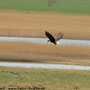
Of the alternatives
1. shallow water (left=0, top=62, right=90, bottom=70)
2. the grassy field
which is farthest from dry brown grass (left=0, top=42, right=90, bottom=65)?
the grassy field

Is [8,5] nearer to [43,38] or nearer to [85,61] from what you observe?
[43,38]

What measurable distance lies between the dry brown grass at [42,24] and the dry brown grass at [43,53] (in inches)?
281

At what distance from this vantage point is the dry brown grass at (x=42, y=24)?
48250 mm

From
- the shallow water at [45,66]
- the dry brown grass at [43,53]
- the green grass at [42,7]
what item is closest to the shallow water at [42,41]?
the dry brown grass at [43,53]

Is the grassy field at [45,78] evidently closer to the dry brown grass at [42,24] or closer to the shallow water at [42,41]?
the shallow water at [42,41]

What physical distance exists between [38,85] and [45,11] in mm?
38983

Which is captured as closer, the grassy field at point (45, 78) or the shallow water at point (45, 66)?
the grassy field at point (45, 78)

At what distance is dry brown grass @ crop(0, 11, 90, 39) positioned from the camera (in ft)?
158

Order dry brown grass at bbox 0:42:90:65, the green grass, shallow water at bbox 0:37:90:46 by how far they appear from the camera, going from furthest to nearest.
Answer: the green grass → shallow water at bbox 0:37:90:46 → dry brown grass at bbox 0:42:90:65

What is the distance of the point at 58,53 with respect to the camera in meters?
38.3

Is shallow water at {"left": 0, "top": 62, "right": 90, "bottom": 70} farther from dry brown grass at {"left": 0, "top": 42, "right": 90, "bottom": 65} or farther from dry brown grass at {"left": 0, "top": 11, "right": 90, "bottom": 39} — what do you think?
dry brown grass at {"left": 0, "top": 11, "right": 90, "bottom": 39}

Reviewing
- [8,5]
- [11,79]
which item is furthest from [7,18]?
[11,79]

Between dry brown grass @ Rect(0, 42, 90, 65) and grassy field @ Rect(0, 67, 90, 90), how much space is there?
5336 mm

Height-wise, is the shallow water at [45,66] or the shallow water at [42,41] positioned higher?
the shallow water at [42,41]
